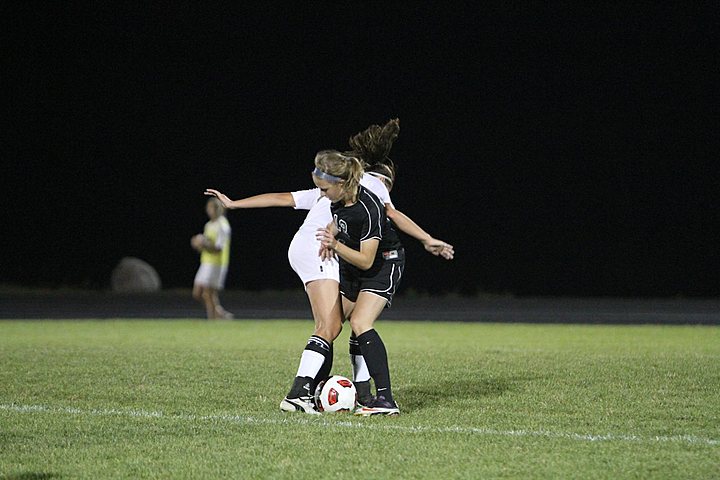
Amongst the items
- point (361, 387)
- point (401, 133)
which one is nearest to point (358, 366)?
Answer: point (361, 387)

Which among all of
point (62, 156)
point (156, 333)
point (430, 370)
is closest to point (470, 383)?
point (430, 370)

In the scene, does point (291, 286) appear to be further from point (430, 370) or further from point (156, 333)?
point (430, 370)

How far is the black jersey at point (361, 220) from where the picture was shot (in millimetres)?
7789

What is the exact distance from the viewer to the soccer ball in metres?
8.09

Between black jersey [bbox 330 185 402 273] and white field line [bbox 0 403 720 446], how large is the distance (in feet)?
4.31

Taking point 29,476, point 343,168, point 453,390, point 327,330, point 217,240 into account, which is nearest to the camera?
point 29,476

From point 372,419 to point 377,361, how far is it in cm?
48

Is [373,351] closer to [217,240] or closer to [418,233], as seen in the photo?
[418,233]

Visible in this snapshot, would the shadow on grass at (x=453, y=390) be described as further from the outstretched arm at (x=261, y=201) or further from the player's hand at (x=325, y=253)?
the outstretched arm at (x=261, y=201)

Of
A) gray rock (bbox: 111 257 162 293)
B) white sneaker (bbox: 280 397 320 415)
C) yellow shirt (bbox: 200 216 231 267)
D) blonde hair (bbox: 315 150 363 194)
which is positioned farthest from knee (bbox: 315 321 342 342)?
gray rock (bbox: 111 257 162 293)

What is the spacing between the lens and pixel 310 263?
842cm

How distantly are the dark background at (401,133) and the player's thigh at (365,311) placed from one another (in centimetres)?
2474

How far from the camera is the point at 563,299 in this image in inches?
1241

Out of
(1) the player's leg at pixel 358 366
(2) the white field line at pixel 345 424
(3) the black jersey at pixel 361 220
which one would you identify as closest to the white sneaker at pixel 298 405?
(2) the white field line at pixel 345 424
